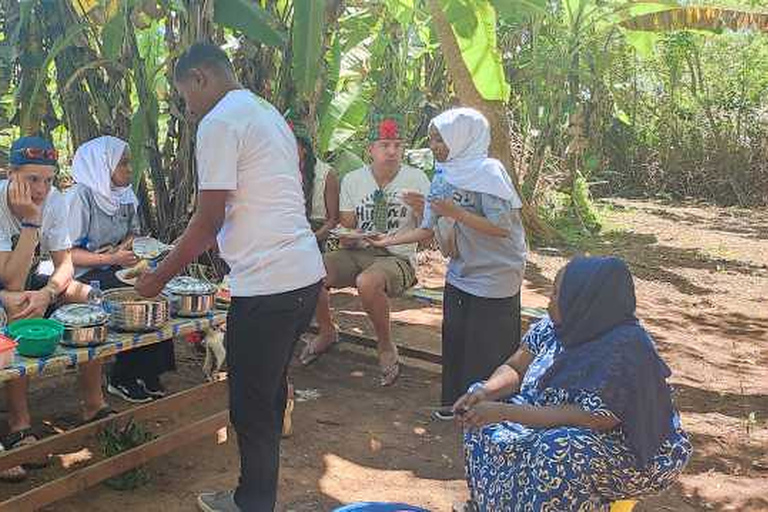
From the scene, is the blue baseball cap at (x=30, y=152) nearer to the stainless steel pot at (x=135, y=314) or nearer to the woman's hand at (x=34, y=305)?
the woman's hand at (x=34, y=305)

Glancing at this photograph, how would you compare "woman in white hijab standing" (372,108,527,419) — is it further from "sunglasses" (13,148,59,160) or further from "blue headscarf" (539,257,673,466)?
"sunglasses" (13,148,59,160)

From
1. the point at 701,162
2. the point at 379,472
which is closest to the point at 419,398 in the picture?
the point at 379,472

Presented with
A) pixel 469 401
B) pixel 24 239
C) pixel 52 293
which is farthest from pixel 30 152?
pixel 469 401

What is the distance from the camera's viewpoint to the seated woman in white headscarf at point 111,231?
13.3ft

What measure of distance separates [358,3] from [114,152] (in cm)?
350

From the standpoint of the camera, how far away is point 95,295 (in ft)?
11.9

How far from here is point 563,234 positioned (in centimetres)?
1006

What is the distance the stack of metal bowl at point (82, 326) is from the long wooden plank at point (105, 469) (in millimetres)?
451

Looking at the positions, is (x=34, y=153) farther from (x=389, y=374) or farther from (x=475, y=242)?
(x=389, y=374)

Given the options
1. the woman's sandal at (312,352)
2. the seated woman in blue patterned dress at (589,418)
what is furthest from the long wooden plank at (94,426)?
the seated woman in blue patterned dress at (589,418)

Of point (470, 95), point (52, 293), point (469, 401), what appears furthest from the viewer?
point (470, 95)

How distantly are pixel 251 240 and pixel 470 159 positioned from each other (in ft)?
5.14

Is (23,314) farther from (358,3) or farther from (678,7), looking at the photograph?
(678,7)

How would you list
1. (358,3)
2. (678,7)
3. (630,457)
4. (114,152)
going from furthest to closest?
(678,7), (358,3), (114,152), (630,457)
